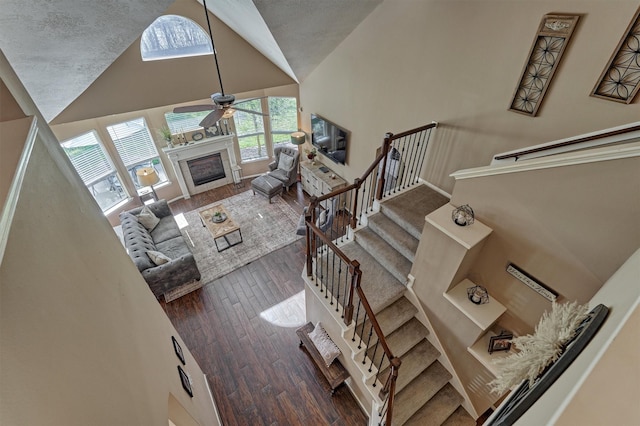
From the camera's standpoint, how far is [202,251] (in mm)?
6191

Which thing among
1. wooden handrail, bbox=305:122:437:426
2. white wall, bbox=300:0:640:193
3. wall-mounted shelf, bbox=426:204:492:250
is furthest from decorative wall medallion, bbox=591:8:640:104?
wooden handrail, bbox=305:122:437:426

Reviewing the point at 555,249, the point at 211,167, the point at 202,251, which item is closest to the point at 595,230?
the point at 555,249

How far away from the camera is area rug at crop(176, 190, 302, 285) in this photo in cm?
589

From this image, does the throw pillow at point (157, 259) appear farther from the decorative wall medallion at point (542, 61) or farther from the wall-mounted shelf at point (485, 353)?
the decorative wall medallion at point (542, 61)

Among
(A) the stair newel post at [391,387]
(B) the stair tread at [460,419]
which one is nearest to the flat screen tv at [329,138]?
(A) the stair newel post at [391,387]

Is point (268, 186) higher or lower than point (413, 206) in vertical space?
lower

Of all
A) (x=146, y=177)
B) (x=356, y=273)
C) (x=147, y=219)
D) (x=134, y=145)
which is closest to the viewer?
(x=356, y=273)

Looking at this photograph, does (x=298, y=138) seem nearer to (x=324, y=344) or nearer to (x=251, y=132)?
(x=251, y=132)

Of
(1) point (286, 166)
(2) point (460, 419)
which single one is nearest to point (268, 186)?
(1) point (286, 166)

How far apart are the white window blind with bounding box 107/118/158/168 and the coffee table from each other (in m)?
2.18

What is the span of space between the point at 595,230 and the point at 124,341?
10.3 feet

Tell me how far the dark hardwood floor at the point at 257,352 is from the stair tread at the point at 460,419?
3.46 feet

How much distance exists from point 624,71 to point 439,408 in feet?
12.5

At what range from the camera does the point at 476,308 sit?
112 inches
